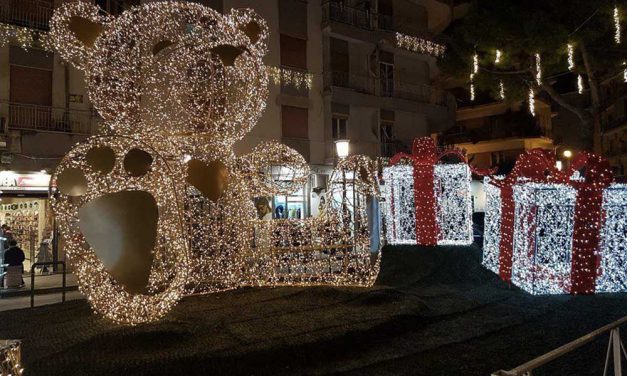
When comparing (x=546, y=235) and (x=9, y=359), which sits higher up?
(x=546, y=235)

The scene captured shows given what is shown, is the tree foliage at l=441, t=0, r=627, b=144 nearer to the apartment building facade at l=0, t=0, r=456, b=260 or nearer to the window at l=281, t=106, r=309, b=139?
the apartment building facade at l=0, t=0, r=456, b=260

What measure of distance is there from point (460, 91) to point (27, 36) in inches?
1107

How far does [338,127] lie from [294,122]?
2.32 m

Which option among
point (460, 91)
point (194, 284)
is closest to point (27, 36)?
point (194, 284)

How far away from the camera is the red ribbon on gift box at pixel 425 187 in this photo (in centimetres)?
1005

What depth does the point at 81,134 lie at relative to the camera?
1437cm

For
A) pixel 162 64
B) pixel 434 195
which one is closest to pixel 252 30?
pixel 162 64

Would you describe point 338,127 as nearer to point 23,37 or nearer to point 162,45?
point 23,37

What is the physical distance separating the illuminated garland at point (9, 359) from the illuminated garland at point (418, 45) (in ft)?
67.5

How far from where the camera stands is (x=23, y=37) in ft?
44.1

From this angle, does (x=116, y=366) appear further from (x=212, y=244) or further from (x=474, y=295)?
(x=474, y=295)

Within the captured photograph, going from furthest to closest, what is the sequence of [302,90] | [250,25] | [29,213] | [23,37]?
[302,90], [29,213], [23,37], [250,25]

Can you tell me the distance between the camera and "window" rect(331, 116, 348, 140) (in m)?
20.5

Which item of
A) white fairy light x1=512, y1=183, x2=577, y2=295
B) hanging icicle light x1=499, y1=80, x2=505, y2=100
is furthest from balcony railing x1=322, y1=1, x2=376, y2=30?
white fairy light x1=512, y1=183, x2=577, y2=295
